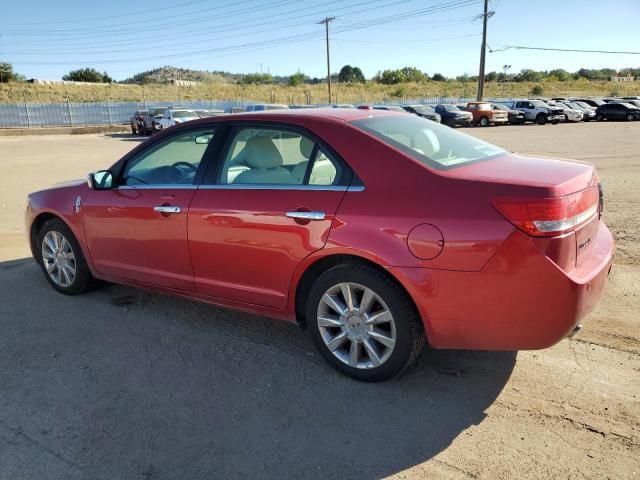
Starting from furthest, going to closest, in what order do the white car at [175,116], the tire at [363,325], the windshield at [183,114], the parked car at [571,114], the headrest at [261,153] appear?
the parked car at [571,114], the windshield at [183,114], the white car at [175,116], the headrest at [261,153], the tire at [363,325]

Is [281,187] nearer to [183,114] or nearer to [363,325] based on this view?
[363,325]

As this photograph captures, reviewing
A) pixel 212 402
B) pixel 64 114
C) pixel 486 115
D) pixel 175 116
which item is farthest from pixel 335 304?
pixel 64 114

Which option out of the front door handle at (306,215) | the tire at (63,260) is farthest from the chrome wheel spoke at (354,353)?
the tire at (63,260)

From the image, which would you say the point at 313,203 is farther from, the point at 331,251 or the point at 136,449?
the point at 136,449

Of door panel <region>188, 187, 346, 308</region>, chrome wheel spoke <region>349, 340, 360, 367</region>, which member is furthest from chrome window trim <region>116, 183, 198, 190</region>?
chrome wheel spoke <region>349, 340, 360, 367</region>

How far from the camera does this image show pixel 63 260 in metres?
5.04

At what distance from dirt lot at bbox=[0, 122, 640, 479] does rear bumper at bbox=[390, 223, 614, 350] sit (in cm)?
46

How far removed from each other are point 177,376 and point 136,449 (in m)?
0.76

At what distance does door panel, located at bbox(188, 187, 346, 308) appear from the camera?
11.0ft

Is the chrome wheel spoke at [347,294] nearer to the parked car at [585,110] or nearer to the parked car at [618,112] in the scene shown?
the parked car at [585,110]

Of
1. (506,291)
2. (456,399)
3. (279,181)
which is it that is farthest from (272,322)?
(506,291)

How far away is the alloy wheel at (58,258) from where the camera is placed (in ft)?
16.4

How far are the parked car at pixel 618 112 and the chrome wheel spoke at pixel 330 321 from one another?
137ft

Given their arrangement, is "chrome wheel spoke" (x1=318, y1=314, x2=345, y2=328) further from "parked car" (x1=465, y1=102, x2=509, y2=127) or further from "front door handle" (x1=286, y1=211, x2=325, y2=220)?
"parked car" (x1=465, y1=102, x2=509, y2=127)
